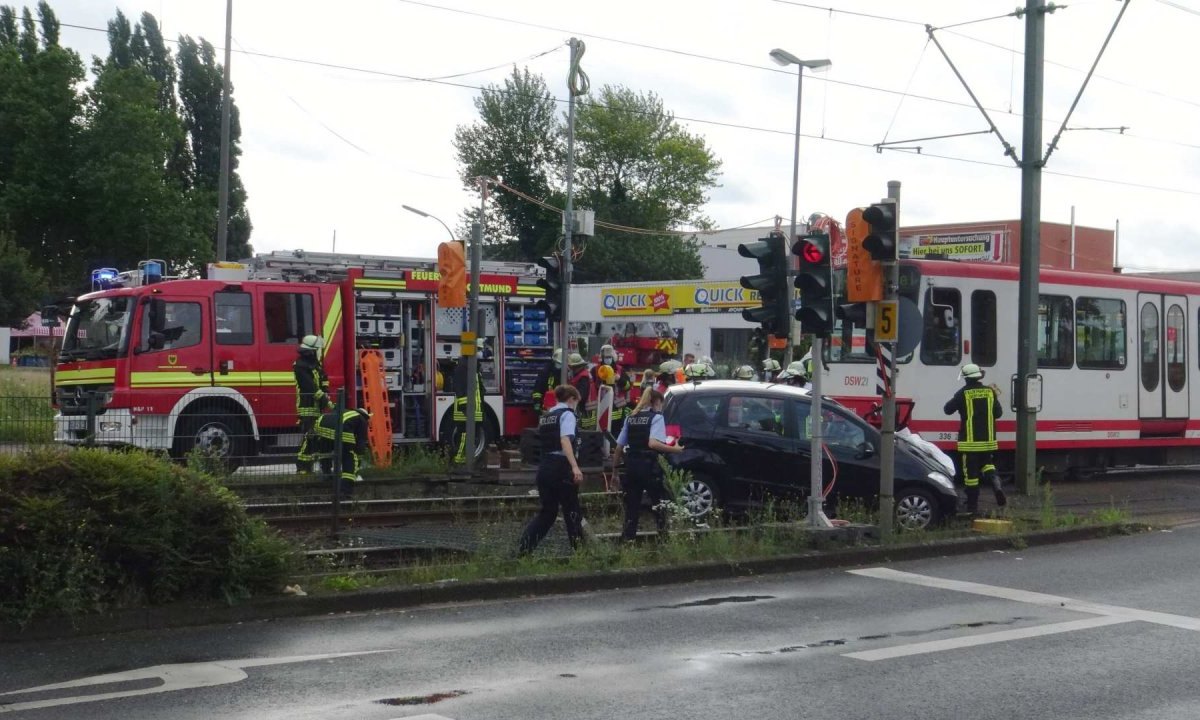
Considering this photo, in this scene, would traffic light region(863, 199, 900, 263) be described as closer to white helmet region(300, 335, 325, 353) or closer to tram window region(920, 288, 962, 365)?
tram window region(920, 288, 962, 365)

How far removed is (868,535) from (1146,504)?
7.26m

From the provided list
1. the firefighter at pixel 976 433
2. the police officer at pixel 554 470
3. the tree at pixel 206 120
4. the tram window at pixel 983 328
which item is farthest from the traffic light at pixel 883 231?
the tree at pixel 206 120

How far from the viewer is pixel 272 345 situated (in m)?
18.3

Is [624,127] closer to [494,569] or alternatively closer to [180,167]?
[180,167]

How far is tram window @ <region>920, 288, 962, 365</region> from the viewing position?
60.7ft

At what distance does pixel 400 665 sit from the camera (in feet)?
26.0

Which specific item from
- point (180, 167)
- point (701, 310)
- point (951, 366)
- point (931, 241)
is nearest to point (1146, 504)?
point (951, 366)

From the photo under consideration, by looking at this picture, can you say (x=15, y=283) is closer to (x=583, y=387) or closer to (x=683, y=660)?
(x=583, y=387)

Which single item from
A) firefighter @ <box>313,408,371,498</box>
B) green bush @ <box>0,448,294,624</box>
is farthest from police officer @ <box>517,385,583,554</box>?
firefighter @ <box>313,408,371,498</box>

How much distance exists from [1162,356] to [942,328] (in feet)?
16.6

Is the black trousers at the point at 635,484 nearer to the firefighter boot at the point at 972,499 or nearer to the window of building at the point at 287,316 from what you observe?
the firefighter boot at the point at 972,499

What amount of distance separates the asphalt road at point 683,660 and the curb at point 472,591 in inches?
5.4

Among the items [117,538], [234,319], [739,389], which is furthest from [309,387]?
[117,538]

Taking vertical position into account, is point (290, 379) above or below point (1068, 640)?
above
